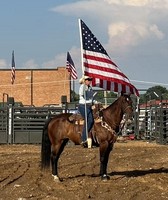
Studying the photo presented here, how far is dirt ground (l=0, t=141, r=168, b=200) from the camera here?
10227mm

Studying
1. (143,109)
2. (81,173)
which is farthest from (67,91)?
(81,173)

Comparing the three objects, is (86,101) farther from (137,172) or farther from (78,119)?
(137,172)

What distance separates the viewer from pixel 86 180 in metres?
12.2

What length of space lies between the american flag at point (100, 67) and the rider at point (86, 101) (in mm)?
675

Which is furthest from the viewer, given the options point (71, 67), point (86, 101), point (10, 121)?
point (71, 67)

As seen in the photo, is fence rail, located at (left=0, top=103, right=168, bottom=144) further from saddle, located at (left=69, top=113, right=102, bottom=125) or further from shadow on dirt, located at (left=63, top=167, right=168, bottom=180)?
saddle, located at (left=69, top=113, right=102, bottom=125)

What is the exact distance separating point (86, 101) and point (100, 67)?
1.32 metres

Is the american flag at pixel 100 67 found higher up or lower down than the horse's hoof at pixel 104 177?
higher up

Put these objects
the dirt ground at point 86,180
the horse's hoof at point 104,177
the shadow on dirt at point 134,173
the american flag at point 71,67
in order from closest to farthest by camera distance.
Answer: the dirt ground at point 86,180 → the horse's hoof at point 104,177 → the shadow on dirt at point 134,173 → the american flag at point 71,67

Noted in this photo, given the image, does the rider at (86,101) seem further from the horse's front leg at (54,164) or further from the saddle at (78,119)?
the horse's front leg at (54,164)

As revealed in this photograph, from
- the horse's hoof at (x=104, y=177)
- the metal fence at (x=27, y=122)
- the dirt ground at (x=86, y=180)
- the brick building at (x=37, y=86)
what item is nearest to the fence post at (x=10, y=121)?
the metal fence at (x=27, y=122)

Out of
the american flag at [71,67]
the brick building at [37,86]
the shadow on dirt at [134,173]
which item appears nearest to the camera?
the shadow on dirt at [134,173]

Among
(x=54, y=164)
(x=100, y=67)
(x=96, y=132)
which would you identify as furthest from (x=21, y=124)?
(x=96, y=132)

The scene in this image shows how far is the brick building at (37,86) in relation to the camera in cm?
6281
